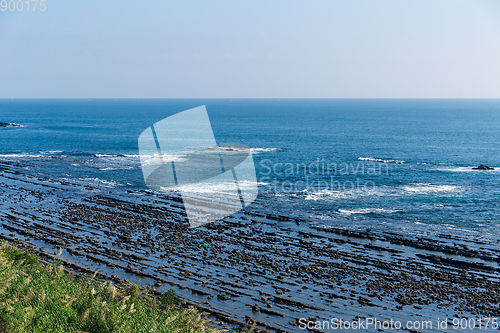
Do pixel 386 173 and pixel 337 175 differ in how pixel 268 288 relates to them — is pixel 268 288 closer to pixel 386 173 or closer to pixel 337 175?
pixel 337 175

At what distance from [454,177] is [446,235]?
3098cm

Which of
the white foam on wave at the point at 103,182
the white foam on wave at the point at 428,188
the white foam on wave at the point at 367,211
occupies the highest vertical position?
the white foam on wave at the point at 103,182

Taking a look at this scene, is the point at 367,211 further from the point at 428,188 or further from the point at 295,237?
the point at 428,188

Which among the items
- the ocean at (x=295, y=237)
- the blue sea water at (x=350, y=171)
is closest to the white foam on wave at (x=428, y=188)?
the blue sea water at (x=350, y=171)

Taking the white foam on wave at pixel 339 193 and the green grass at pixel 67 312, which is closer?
the green grass at pixel 67 312

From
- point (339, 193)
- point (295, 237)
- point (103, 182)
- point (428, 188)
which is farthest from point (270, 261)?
point (103, 182)

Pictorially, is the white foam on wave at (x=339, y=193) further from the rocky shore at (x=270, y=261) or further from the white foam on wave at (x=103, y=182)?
the white foam on wave at (x=103, y=182)

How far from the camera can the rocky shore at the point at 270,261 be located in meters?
24.5

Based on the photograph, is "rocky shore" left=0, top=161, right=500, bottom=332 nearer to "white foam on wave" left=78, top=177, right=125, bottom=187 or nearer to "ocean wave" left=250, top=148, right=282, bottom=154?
"white foam on wave" left=78, top=177, right=125, bottom=187

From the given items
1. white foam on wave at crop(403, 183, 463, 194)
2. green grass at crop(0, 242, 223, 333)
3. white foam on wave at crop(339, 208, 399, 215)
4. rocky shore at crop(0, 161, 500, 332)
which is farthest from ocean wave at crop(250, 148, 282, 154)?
green grass at crop(0, 242, 223, 333)

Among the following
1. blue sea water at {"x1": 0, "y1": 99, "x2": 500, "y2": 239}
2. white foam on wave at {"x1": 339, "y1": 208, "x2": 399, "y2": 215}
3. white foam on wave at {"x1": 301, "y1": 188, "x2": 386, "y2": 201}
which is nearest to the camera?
blue sea water at {"x1": 0, "y1": 99, "x2": 500, "y2": 239}

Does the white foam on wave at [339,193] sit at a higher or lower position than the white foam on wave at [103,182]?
lower

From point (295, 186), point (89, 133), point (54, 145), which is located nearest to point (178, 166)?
point (295, 186)

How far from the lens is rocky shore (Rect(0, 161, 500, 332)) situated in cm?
2450
